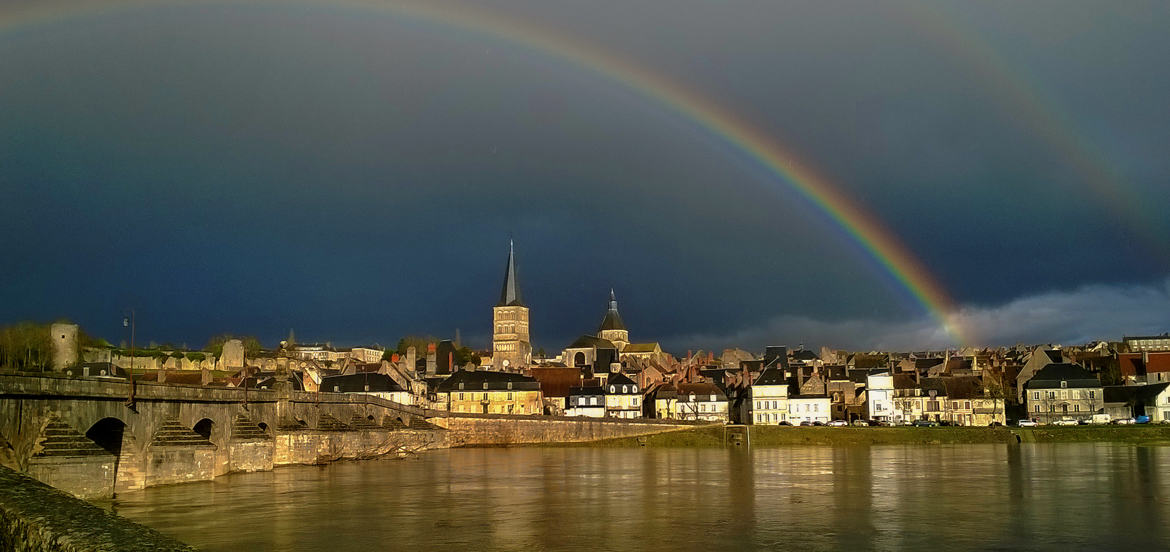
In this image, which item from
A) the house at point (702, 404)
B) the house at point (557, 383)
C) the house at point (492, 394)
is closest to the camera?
the house at point (702, 404)

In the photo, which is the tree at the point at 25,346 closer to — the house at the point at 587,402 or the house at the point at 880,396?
the house at the point at 587,402

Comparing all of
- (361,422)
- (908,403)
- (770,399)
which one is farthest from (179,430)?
(908,403)

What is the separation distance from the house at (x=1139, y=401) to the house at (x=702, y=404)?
40668 mm

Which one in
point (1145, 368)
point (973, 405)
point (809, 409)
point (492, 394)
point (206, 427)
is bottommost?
point (809, 409)

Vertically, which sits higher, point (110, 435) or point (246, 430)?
point (110, 435)

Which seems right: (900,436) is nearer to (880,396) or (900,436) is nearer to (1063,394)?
(880,396)

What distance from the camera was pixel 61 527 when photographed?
14.0 metres

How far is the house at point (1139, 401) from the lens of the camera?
9825 centimetres

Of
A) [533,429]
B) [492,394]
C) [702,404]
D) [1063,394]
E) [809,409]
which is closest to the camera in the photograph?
[533,429]

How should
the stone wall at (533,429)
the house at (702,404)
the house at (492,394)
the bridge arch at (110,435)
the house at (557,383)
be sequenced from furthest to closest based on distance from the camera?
the house at (557,383) < the house at (492,394) < the house at (702,404) < the stone wall at (533,429) < the bridge arch at (110,435)

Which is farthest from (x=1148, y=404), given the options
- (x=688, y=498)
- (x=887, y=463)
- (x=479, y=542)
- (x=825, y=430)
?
(x=479, y=542)

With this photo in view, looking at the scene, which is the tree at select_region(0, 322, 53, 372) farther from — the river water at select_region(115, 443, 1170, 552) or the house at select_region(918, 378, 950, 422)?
the house at select_region(918, 378, 950, 422)

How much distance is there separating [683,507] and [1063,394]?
84.2 meters

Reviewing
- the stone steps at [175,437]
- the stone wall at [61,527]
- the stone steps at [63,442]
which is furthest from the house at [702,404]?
the stone wall at [61,527]
